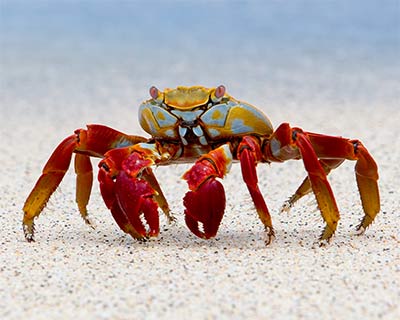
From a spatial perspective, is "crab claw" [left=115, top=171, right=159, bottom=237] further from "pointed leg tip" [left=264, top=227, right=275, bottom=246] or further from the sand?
"pointed leg tip" [left=264, top=227, right=275, bottom=246]

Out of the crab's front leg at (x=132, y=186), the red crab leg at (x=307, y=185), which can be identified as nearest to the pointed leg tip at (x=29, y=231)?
the crab's front leg at (x=132, y=186)

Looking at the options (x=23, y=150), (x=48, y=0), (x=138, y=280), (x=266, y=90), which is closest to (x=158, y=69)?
(x=266, y=90)

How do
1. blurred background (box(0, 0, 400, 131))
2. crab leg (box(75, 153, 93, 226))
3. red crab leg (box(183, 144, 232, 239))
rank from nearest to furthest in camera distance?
red crab leg (box(183, 144, 232, 239)) < crab leg (box(75, 153, 93, 226)) < blurred background (box(0, 0, 400, 131))

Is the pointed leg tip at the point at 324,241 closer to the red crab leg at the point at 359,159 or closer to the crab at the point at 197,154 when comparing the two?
the crab at the point at 197,154

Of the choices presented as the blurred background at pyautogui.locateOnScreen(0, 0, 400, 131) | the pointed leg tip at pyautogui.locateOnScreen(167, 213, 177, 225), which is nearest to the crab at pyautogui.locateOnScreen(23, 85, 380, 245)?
the pointed leg tip at pyautogui.locateOnScreen(167, 213, 177, 225)

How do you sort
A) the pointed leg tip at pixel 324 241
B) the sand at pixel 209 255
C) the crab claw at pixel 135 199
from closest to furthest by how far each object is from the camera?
the sand at pixel 209 255 → the crab claw at pixel 135 199 → the pointed leg tip at pixel 324 241

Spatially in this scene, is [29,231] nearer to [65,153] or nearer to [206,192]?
[65,153]

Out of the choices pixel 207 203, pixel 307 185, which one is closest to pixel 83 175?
pixel 207 203
